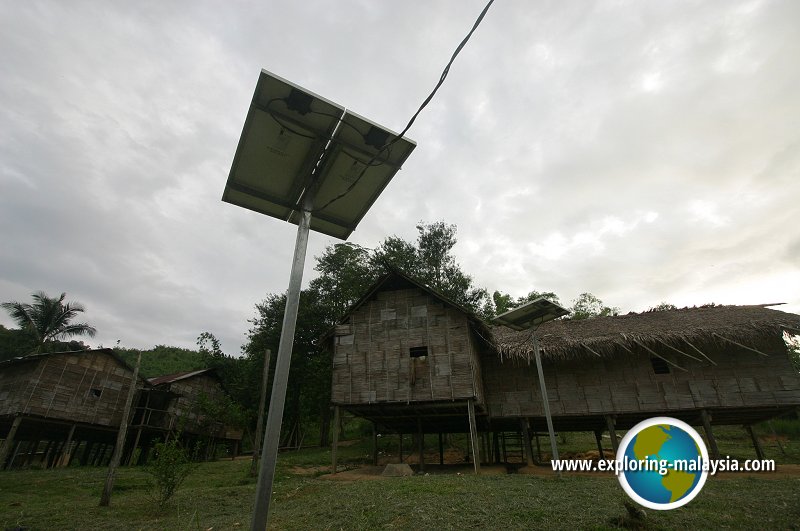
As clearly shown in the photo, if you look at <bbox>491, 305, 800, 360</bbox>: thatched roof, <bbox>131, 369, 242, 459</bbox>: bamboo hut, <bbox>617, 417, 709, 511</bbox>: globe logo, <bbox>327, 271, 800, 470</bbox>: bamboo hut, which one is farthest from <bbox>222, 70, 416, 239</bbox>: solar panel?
<bbox>131, 369, 242, 459</bbox>: bamboo hut

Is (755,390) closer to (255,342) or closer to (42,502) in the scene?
(42,502)

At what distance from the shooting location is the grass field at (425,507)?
6.28 m

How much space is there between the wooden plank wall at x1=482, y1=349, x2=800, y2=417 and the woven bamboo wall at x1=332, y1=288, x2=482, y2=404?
228 cm

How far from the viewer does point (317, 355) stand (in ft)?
98.0

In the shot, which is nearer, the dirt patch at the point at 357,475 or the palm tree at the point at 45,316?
the dirt patch at the point at 357,475

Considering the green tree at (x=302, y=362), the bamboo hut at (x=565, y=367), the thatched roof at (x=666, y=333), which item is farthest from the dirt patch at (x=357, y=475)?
the green tree at (x=302, y=362)

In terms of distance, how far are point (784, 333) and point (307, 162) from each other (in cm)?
1899

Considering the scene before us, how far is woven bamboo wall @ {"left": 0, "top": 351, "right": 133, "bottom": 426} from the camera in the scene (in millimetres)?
21416

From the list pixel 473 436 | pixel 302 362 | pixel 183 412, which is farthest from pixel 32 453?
pixel 473 436

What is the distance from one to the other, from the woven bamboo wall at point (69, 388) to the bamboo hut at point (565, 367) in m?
17.8

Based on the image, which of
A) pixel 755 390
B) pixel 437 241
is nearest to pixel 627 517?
pixel 755 390

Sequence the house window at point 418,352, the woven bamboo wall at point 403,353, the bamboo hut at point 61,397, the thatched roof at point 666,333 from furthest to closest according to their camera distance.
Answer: the bamboo hut at point 61,397, the house window at point 418,352, the woven bamboo wall at point 403,353, the thatched roof at point 666,333

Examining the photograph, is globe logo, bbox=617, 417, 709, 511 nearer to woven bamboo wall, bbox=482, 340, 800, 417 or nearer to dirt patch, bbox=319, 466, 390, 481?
woven bamboo wall, bbox=482, 340, 800, 417

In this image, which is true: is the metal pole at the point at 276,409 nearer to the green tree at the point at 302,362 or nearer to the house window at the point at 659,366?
the house window at the point at 659,366
